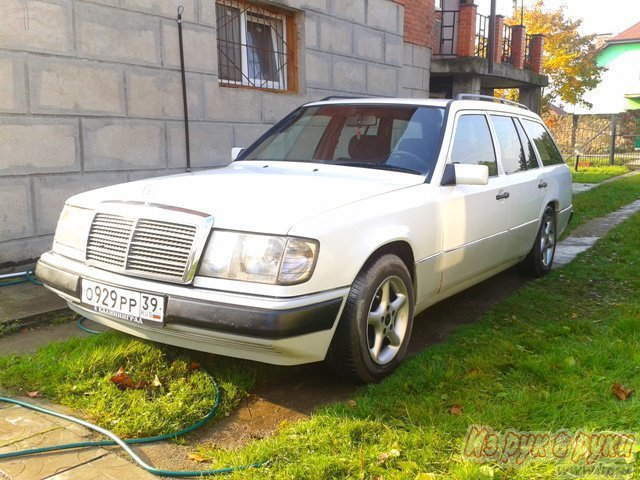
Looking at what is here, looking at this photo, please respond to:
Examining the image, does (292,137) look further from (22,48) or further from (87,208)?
(22,48)

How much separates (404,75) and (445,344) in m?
8.38

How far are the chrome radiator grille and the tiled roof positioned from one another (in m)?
45.7

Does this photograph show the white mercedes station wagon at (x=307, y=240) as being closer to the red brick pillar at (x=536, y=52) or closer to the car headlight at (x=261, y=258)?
the car headlight at (x=261, y=258)

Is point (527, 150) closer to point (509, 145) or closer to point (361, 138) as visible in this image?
point (509, 145)

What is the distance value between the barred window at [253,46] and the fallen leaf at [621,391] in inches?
228

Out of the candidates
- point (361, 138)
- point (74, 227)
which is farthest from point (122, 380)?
point (361, 138)

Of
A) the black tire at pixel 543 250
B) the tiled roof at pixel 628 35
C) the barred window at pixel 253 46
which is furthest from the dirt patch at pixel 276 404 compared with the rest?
the tiled roof at pixel 628 35

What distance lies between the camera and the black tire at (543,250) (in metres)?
5.86

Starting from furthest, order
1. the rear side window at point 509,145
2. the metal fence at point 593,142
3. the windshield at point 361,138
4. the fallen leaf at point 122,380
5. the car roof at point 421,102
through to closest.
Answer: the metal fence at point 593,142 < the rear side window at point 509,145 < the car roof at point 421,102 < the windshield at point 361,138 < the fallen leaf at point 122,380

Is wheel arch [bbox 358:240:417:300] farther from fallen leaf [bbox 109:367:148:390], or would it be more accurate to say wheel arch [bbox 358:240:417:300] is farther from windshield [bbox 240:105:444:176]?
fallen leaf [bbox 109:367:148:390]

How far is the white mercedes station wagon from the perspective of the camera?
9.37ft

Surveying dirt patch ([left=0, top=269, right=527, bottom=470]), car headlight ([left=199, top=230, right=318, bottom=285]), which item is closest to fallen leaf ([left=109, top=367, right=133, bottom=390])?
dirt patch ([left=0, top=269, right=527, bottom=470])

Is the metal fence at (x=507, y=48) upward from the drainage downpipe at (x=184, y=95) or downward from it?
upward

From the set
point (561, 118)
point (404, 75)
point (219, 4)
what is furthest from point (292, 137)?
point (561, 118)
